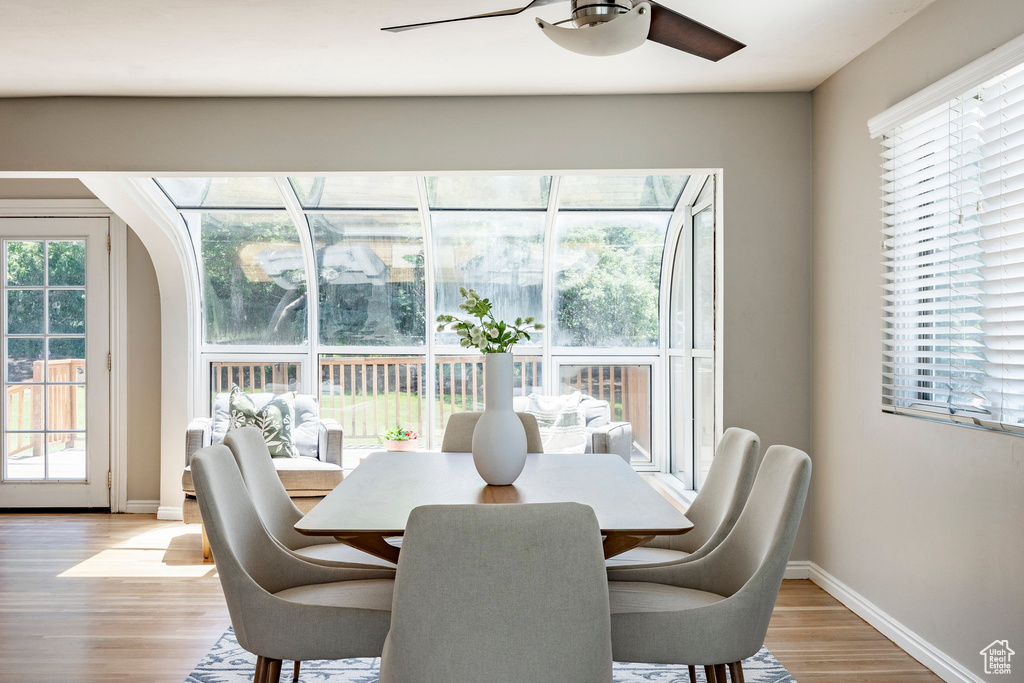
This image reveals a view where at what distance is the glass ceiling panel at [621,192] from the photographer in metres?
5.23

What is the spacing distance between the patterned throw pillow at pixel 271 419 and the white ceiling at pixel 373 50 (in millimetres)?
2005

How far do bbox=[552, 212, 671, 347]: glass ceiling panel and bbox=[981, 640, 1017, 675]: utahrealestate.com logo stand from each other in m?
3.60

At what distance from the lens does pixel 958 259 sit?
8.62 feet

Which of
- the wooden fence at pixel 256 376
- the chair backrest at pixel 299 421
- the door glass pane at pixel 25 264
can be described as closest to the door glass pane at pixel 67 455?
the wooden fence at pixel 256 376

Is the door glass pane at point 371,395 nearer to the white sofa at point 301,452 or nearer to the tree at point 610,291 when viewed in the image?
the white sofa at point 301,452

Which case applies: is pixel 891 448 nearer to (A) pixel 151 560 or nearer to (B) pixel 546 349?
(B) pixel 546 349

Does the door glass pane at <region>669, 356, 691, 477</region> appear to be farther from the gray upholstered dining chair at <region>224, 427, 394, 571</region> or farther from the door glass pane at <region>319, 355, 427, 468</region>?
the gray upholstered dining chair at <region>224, 427, 394, 571</region>

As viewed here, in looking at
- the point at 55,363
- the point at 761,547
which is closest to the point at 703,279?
the point at 761,547

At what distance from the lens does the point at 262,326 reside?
5633 millimetres

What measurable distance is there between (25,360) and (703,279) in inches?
187

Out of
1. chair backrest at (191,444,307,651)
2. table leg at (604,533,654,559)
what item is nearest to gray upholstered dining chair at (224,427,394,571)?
chair backrest at (191,444,307,651)

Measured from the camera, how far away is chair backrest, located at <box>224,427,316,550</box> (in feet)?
8.00

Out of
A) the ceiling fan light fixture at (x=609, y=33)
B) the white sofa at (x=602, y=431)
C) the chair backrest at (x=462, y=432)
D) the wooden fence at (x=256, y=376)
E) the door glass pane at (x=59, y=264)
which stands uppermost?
the ceiling fan light fixture at (x=609, y=33)

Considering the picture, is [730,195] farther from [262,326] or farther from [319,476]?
[262,326]
